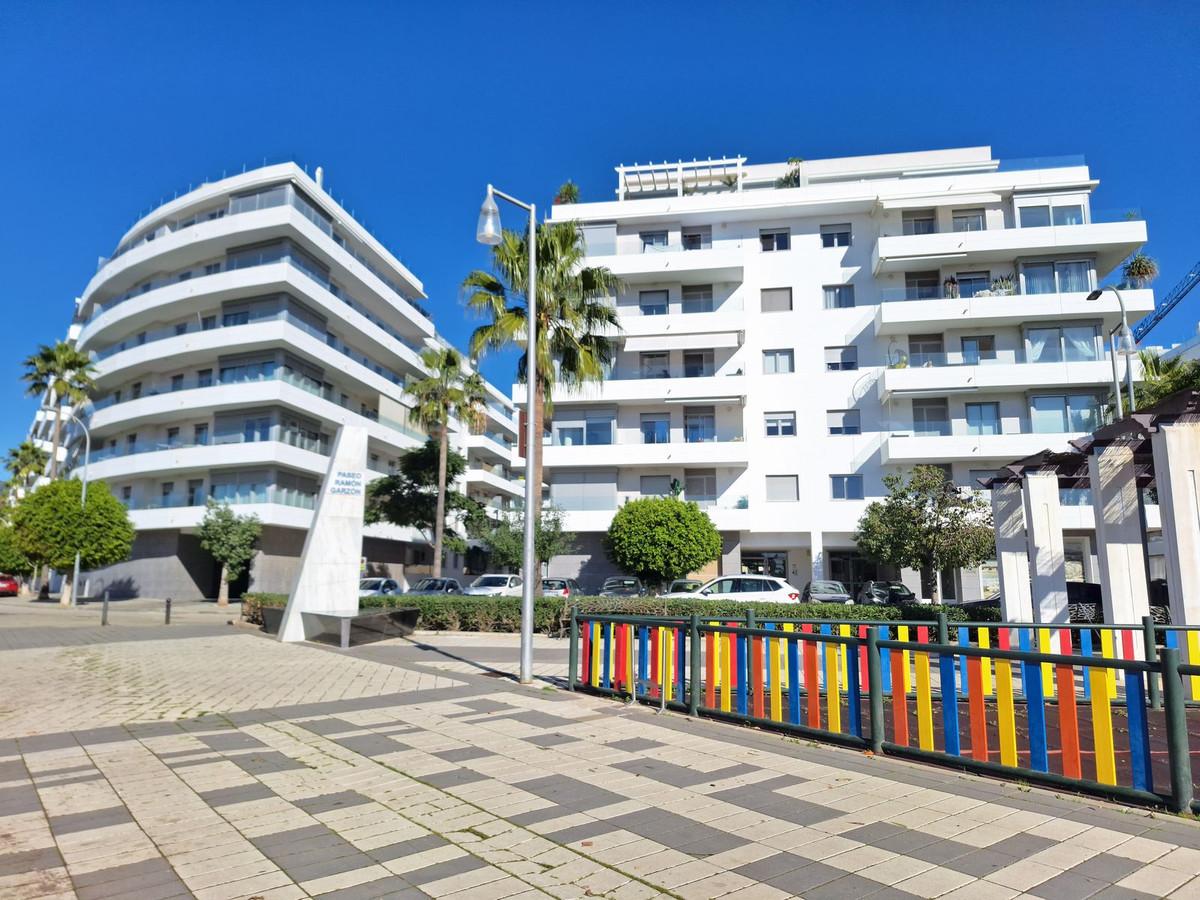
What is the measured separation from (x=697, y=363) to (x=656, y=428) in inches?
150

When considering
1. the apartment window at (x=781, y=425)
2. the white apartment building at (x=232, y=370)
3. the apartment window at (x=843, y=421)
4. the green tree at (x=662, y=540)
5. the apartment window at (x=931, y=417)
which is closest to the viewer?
the green tree at (x=662, y=540)

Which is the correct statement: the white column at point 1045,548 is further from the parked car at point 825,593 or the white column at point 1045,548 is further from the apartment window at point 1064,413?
the apartment window at point 1064,413

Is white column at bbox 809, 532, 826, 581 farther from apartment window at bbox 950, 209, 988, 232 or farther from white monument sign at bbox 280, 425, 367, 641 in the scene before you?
white monument sign at bbox 280, 425, 367, 641

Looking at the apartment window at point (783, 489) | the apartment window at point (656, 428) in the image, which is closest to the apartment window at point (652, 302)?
the apartment window at point (656, 428)

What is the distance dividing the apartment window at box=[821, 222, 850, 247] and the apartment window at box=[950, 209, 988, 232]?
4843 millimetres

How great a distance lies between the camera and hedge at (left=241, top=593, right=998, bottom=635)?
64.0 ft

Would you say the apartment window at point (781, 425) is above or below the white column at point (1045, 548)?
above

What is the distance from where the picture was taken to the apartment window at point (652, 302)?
3966 cm

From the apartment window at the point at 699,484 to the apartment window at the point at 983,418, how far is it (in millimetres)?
11703

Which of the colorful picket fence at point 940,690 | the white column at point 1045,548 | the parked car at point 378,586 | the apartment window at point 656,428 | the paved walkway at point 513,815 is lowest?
the paved walkway at point 513,815

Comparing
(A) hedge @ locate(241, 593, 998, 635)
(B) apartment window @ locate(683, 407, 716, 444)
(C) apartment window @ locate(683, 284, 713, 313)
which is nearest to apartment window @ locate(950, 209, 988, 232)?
(C) apartment window @ locate(683, 284, 713, 313)

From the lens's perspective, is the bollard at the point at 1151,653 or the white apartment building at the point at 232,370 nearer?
the bollard at the point at 1151,653

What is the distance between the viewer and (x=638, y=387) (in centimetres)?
3772

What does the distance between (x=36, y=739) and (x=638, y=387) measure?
31.2 meters
